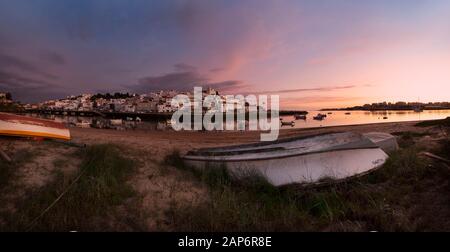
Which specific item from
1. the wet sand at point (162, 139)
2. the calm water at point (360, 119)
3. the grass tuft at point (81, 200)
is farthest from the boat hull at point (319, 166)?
the calm water at point (360, 119)

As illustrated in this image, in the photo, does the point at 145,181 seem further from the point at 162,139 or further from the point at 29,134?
the point at 162,139

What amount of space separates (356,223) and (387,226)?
432mm

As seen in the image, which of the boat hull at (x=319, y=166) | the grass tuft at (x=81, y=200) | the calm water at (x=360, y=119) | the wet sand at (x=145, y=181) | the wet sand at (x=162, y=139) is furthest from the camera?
the calm water at (x=360, y=119)

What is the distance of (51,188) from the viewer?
566 cm

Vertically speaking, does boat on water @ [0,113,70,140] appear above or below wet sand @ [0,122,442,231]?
above

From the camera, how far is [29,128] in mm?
8867

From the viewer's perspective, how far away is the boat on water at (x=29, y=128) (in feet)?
27.4

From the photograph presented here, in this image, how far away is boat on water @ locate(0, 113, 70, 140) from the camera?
8.36 metres

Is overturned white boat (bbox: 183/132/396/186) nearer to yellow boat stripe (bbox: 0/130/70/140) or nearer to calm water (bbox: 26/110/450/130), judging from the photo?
yellow boat stripe (bbox: 0/130/70/140)

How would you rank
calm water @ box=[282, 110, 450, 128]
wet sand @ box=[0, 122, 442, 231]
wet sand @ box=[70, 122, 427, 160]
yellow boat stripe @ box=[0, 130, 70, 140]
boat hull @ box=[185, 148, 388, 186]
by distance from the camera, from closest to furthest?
wet sand @ box=[0, 122, 442, 231] < boat hull @ box=[185, 148, 388, 186] < yellow boat stripe @ box=[0, 130, 70, 140] < wet sand @ box=[70, 122, 427, 160] < calm water @ box=[282, 110, 450, 128]

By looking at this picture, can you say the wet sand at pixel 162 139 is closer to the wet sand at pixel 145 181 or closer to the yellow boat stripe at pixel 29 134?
the wet sand at pixel 145 181

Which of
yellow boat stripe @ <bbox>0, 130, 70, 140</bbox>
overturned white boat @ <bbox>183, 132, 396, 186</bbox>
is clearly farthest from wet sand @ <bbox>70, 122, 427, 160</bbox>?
overturned white boat @ <bbox>183, 132, 396, 186</bbox>
